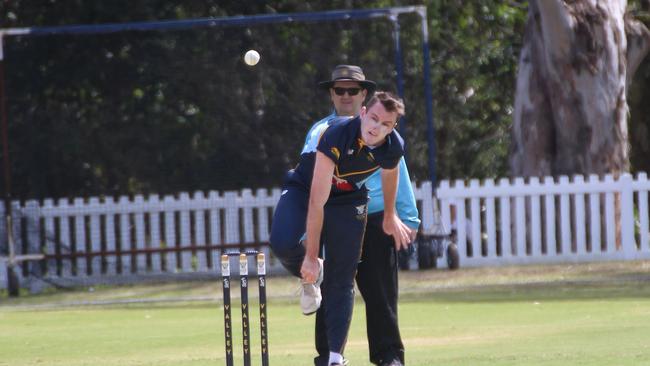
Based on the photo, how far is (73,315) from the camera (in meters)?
14.1

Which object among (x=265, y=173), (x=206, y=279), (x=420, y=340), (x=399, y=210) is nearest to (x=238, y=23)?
(x=265, y=173)

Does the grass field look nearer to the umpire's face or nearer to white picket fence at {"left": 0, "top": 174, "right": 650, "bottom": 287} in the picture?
white picket fence at {"left": 0, "top": 174, "right": 650, "bottom": 287}

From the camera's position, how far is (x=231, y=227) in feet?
58.6

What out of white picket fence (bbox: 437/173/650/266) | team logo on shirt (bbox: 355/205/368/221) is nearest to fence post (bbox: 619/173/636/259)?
white picket fence (bbox: 437/173/650/266)

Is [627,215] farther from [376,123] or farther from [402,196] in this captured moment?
[376,123]

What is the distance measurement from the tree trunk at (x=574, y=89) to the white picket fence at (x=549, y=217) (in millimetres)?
1991

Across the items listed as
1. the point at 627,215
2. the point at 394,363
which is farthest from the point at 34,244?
the point at 394,363

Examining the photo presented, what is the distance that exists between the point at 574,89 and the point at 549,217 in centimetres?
268

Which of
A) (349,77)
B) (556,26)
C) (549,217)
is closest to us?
(349,77)

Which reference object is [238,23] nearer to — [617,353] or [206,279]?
[206,279]

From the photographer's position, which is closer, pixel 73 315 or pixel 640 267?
pixel 73 315

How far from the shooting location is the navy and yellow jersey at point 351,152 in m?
7.32

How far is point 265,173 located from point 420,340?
292 inches

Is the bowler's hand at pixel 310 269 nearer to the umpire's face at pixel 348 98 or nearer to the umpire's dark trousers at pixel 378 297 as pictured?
the umpire's dark trousers at pixel 378 297
